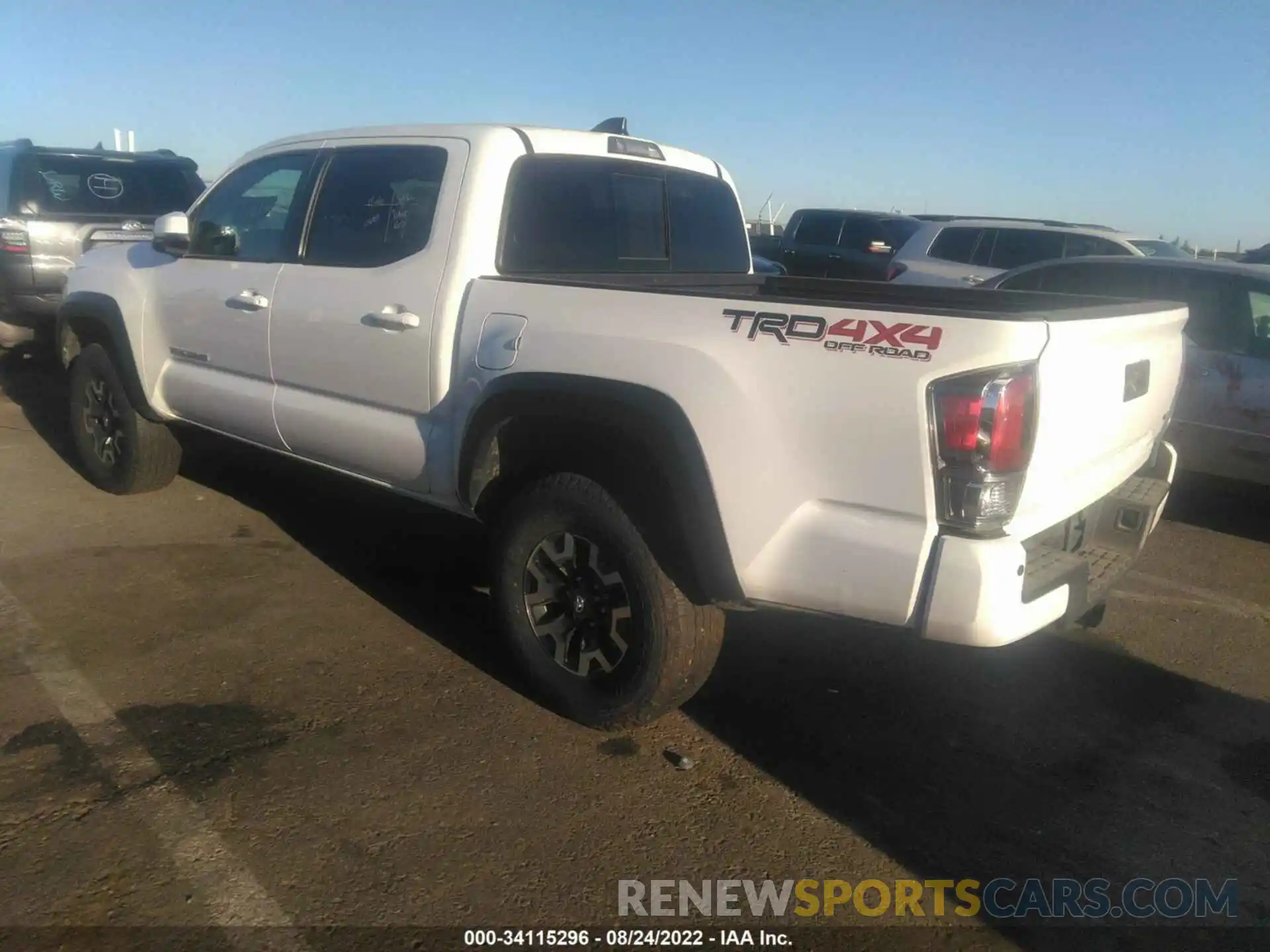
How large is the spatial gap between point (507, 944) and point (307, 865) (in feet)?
2.00

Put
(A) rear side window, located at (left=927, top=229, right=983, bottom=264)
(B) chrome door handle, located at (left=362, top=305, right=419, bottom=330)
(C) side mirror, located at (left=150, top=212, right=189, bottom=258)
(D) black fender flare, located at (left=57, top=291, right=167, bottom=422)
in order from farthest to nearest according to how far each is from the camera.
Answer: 1. (A) rear side window, located at (left=927, top=229, right=983, bottom=264)
2. (D) black fender flare, located at (left=57, top=291, right=167, bottom=422)
3. (C) side mirror, located at (left=150, top=212, right=189, bottom=258)
4. (B) chrome door handle, located at (left=362, top=305, right=419, bottom=330)

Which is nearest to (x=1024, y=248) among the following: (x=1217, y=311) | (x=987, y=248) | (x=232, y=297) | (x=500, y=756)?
(x=987, y=248)

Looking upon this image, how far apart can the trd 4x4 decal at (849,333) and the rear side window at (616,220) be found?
1254 millimetres

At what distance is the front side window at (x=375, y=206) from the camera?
393cm

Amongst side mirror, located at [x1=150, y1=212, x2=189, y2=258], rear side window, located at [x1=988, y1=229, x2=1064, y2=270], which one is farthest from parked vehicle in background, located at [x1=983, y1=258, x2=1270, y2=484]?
side mirror, located at [x1=150, y1=212, x2=189, y2=258]

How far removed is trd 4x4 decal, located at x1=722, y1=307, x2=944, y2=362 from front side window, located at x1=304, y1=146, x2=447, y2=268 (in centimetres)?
155

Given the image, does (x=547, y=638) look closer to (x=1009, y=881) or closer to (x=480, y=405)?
(x=480, y=405)

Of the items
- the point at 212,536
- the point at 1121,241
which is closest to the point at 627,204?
the point at 212,536

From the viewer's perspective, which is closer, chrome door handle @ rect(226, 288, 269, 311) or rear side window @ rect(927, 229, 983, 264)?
chrome door handle @ rect(226, 288, 269, 311)

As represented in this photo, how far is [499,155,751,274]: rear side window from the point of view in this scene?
3.89 m

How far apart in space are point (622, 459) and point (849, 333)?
0.89m

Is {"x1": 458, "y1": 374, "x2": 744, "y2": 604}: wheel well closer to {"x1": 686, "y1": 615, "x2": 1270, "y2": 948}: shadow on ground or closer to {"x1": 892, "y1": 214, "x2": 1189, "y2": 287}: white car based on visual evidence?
{"x1": 686, "y1": 615, "x2": 1270, "y2": 948}: shadow on ground

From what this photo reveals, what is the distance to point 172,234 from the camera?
4871 millimetres

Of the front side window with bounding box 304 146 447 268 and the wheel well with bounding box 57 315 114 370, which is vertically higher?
the front side window with bounding box 304 146 447 268
